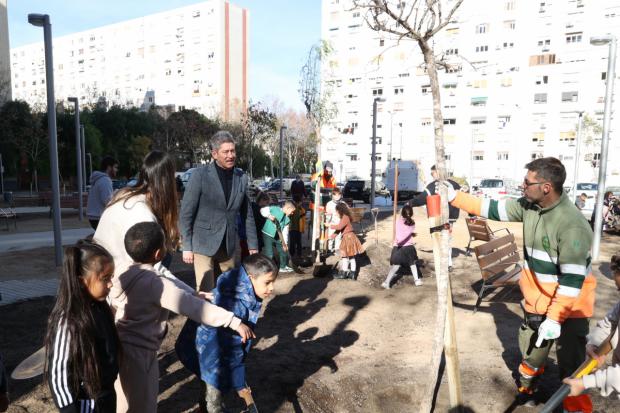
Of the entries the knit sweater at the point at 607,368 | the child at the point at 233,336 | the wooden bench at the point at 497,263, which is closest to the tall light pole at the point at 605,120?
the wooden bench at the point at 497,263

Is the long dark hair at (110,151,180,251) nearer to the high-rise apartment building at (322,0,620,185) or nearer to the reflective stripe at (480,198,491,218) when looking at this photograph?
the reflective stripe at (480,198,491,218)

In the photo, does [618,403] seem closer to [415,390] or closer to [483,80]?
[415,390]

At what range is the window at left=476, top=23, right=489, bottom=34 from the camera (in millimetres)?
44969

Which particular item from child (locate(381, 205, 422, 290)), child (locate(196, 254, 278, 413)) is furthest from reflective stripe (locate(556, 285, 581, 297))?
child (locate(381, 205, 422, 290))

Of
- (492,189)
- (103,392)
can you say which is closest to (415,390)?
(103,392)

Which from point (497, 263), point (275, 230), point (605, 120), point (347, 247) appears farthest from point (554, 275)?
point (605, 120)

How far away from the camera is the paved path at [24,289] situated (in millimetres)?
6051

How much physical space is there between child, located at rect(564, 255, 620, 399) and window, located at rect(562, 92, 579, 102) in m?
47.5

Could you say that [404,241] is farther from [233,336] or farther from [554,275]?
[233,336]

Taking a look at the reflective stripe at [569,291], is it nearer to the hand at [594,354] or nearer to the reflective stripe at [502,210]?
the hand at [594,354]

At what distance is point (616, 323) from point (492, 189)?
78.5 feet

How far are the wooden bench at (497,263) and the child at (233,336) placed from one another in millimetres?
3844

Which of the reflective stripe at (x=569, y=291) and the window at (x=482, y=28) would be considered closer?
the reflective stripe at (x=569, y=291)

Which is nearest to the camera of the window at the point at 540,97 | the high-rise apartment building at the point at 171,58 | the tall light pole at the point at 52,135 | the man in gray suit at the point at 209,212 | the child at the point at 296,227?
the man in gray suit at the point at 209,212
